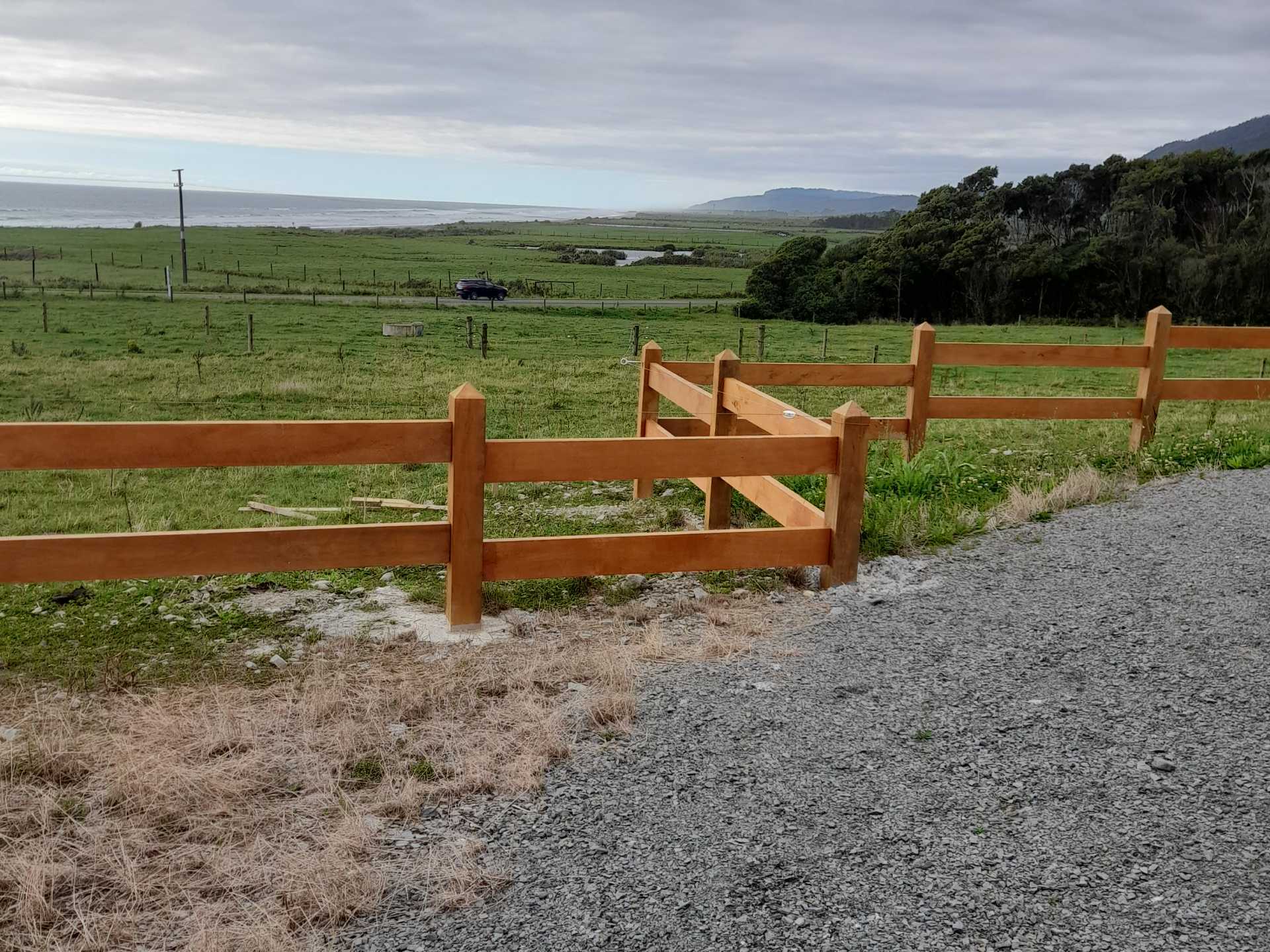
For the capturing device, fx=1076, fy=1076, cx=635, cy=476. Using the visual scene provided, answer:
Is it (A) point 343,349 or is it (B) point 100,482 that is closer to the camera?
(B) point 100,482

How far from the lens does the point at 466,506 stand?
5.68 meters

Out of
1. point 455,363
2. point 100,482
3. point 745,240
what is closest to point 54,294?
point 455,363

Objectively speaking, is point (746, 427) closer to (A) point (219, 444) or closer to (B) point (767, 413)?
(B) point (767, 413)

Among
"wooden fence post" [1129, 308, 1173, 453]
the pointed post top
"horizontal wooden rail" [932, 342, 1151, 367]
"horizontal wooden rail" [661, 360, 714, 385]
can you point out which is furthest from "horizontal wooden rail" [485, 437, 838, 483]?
"wooden fence post" [1129, 308, 1173, 453]

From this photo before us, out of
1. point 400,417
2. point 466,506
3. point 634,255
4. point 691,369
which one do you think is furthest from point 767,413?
point 634,255

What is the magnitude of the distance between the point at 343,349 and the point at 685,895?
25.6 metres

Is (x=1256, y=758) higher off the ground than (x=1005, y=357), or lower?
lower

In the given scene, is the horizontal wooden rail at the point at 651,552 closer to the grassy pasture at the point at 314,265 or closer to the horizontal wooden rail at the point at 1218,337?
the horizontal wooden rail at the point at 1218,337

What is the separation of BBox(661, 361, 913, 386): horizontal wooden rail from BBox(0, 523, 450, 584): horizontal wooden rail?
4.44 metres

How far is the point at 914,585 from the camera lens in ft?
21.7

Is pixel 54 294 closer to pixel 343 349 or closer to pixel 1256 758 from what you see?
pixel 343 349

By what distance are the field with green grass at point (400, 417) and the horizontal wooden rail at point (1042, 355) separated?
0.93 metres

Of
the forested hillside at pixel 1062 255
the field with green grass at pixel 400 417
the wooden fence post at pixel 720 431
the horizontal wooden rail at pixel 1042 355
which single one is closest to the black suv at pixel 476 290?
the forested hillside at pixel 1062 255

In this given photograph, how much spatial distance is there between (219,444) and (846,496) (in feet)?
11.5
